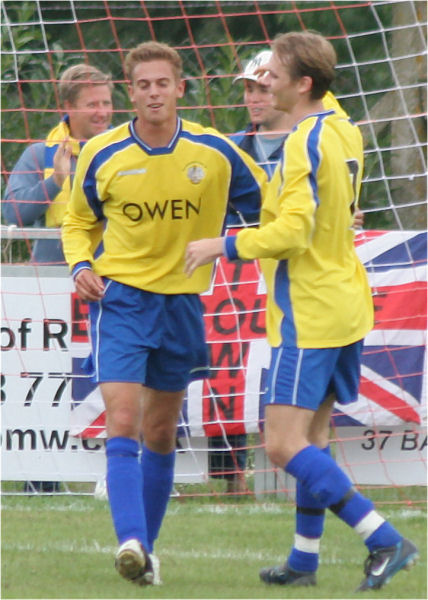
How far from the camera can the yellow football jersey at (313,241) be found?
4969 mm

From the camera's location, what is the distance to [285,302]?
513 cm

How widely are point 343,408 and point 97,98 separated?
208cm

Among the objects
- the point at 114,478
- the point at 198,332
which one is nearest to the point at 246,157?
the point at 198,332

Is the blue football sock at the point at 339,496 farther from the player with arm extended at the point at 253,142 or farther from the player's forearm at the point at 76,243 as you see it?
the player with arm extended at the point at 253,142

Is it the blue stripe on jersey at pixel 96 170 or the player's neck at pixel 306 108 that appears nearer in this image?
the player's neck at pixel 306 108

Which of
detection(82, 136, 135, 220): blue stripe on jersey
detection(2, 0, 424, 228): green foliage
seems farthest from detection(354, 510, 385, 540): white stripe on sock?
detection(2, 0, 424, 228): green foliage

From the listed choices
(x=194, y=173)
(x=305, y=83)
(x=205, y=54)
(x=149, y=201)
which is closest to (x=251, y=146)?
(x=194, y=173)

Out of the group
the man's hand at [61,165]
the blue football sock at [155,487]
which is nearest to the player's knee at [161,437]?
the blue football sock at [155,487]

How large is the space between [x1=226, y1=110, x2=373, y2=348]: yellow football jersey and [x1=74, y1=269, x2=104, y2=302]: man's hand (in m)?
0.64

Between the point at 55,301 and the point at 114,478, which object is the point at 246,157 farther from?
the point at 55,301

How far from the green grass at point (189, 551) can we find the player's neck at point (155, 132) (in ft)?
5.42

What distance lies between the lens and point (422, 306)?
764 centimetres

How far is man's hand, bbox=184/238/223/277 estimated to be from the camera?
5055 mm

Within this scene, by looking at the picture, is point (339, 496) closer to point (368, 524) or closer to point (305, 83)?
point (368, 524)
